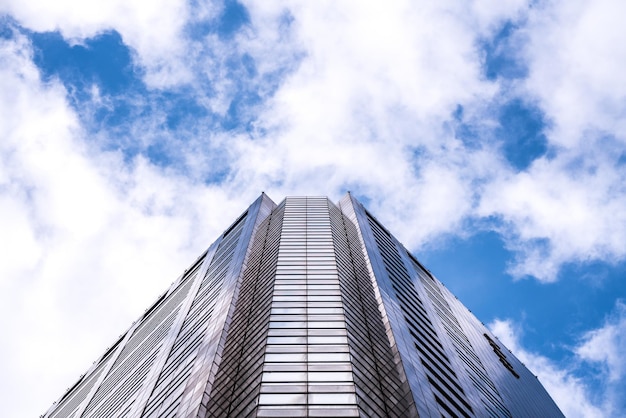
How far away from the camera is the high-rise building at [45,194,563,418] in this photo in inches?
1310

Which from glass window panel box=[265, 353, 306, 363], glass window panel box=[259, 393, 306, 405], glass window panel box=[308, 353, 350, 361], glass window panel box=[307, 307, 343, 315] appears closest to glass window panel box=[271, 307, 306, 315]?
glass window panel box=[307, 307, 343, 315]

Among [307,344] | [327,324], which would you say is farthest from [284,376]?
[327,324]

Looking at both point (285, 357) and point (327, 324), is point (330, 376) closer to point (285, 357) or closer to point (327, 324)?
point (285, 357)

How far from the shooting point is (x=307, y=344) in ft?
125

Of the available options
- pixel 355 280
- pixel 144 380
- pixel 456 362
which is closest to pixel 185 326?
pixel 144 380

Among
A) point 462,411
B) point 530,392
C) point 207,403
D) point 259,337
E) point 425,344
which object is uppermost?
point 530,392

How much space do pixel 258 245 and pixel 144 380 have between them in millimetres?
20346

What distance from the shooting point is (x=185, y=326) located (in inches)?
2184

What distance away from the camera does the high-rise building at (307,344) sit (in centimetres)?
3328

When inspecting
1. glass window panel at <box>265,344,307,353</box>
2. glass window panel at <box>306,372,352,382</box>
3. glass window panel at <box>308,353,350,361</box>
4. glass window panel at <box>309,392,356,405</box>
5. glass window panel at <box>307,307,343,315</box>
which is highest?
glass window panel at <box>307,307,343,315</box>

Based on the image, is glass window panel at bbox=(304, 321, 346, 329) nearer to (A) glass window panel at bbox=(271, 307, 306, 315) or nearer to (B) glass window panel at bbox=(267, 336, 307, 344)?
(A) glass window panel at bbox=(271, 307, 306, 315)

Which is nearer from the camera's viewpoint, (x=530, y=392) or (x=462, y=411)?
(x=462, y=411)

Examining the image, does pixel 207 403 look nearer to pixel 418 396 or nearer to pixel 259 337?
pixel 259 337

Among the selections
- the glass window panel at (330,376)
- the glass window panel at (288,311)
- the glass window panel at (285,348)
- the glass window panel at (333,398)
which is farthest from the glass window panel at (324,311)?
the glass window panel at (333,398)
